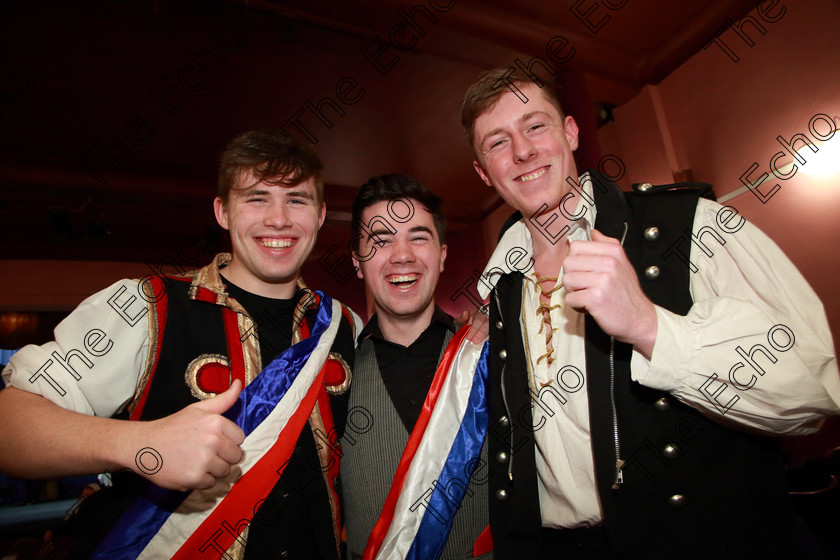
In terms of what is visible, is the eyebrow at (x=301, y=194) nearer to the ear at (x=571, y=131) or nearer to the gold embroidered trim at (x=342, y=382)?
the gold embroidered trim at (x=342, y=382)

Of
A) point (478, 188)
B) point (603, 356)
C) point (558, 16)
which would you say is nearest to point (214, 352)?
point (603, 356)

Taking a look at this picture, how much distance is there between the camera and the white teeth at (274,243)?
5.37 feet

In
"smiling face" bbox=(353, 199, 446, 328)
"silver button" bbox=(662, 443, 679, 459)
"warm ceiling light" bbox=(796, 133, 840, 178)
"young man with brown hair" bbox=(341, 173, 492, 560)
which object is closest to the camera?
"silver button" bbox=(662, 443, 679, 459)

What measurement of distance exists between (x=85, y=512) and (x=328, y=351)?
93cm

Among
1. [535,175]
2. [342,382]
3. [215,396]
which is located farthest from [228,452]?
[535,175]

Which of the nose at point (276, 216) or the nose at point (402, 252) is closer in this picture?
the nose at point (276, 216)

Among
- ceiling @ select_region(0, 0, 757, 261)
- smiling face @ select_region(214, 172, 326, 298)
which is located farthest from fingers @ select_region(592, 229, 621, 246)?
ceiling @ select_region(0, 0, 757, 261)

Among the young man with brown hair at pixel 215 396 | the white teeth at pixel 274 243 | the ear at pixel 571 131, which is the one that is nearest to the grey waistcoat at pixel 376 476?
the young man with brown hair at pixel 215 396

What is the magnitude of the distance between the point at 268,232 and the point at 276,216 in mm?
71

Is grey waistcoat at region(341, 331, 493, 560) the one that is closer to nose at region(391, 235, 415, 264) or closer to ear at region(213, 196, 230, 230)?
nose at region(391, 235, 415, 264)

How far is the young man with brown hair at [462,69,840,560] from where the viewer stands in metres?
0.93

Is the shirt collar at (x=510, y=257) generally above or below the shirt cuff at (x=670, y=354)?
above

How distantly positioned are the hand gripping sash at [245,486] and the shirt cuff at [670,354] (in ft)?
3.86

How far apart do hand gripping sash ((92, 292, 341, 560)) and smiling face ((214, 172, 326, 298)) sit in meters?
0.29
